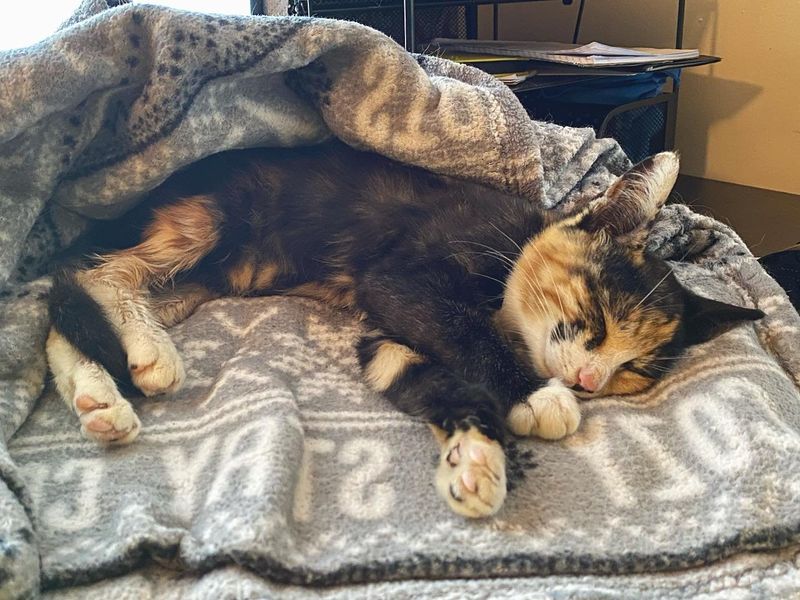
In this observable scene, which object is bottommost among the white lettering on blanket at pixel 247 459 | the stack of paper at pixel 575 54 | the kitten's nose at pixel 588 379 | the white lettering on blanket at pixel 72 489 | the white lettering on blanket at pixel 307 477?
the kitten's nose at pixel 588 379

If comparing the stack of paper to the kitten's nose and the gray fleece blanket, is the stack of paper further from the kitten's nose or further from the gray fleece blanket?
the kitten's nose

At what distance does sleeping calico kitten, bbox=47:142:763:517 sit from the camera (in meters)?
0.88

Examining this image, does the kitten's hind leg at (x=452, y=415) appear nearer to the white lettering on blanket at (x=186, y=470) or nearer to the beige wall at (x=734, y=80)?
the white lettering on blanket at (x=186, y=470)

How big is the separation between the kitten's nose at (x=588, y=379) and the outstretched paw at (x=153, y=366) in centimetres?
56

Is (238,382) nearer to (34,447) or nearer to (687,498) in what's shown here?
(34,447)

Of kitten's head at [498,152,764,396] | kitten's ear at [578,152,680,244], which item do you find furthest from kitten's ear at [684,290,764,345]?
kitten's ear at [578,152,680,244]

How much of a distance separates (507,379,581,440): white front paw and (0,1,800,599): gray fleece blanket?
0.02m

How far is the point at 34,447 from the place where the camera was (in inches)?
32.1

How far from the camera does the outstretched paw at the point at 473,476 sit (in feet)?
2.31

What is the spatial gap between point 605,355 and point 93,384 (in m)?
0.69

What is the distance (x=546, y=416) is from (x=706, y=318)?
35 centimetres

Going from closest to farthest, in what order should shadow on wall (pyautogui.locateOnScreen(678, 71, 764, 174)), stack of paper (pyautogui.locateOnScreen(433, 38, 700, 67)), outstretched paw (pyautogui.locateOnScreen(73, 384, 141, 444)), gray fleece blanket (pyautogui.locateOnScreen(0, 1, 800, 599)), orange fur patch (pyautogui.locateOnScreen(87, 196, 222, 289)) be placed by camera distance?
gray fleece blanket (pyautogui.locateOnScreen(0, 1, 800, 599)) → outstretched paw (pyautogui.locateOnScreen(73, 384, 141, 444)) → orange fur patch (pyautogui.locateOnScreen(87, 196, 222, 289)) → stack of paper (pyautogui.locateOnScreen(433, 38, 700, 67)) → shadow on wall (pyautogui.locateOnScreen(678, 71, 764, 174))

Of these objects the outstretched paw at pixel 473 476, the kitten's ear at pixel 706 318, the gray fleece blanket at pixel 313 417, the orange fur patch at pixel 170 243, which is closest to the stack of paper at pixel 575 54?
the gray fleece blanket at pixel 313 417

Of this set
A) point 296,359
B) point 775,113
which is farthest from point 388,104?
point 775,113
